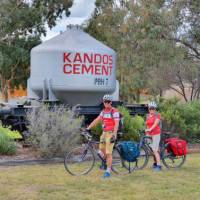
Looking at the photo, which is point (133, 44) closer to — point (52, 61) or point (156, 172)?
point (52, 61)

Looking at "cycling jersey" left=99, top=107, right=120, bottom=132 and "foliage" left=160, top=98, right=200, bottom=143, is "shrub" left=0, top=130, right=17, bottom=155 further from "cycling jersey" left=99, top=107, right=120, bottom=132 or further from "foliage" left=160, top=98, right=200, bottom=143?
"foliage" left=160, top=98, right=200, bottom=143

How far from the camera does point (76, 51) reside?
51.4ft

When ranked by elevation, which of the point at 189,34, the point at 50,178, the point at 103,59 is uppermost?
the point at 189,34

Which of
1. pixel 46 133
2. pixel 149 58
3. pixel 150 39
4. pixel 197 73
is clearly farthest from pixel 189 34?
pixel 46 133

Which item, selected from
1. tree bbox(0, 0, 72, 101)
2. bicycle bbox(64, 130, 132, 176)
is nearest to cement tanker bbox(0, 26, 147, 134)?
bicycle bbox(64, 130, 132, 176)

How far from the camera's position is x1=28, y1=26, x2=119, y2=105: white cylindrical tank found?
15719 mm

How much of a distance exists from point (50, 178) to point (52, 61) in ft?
23.0

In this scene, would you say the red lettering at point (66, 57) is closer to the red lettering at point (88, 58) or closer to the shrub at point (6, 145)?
the red lettering at point (88, 58)

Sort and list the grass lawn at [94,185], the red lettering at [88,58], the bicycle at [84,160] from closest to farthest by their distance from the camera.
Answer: the grass lawn at [94,185] < the bicycle at [84,160] < the red lettering at [88,58]

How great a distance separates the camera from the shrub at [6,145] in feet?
39.0

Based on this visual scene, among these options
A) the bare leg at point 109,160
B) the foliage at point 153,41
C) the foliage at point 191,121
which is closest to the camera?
the bare leg at point 109,160

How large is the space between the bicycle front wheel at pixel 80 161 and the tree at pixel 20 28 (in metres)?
24.2

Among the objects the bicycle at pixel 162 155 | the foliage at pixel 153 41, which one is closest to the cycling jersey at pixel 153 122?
the bicycle at pixel 162 155

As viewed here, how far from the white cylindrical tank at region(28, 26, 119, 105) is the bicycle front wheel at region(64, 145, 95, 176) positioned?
237 inches
